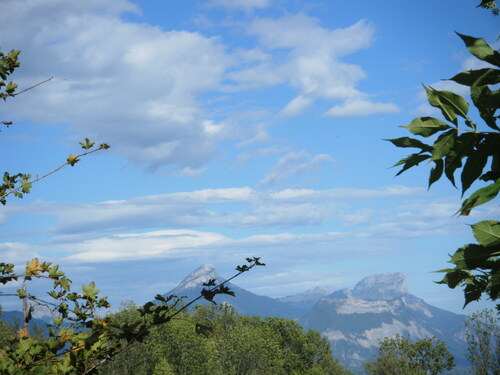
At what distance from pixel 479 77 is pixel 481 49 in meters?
0.12

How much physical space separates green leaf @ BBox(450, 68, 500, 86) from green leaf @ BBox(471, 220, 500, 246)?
0.61 metres

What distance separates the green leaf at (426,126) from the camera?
2098mm

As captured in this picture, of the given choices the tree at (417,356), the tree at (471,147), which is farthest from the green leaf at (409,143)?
the tree at (417,356)

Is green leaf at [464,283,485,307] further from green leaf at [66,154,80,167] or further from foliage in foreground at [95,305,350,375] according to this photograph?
foliage in foreground at [95,305,350,375]

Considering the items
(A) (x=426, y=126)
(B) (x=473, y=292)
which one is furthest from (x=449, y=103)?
(B) (x=473, y=292)

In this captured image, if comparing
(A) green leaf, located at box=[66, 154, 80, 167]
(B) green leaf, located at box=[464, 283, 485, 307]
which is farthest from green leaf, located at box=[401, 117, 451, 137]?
(A) green leaf, located at box=[66, 154, 80, 167]

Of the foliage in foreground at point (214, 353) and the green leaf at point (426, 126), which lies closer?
the green leaf at point (426, 126)

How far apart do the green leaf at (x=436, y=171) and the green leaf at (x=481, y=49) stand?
0.50 meters

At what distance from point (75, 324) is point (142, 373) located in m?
54.4

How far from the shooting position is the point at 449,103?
81.4 inches

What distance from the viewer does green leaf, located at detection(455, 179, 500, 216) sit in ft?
6.38

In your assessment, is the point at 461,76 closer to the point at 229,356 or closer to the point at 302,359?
the point at 229,356

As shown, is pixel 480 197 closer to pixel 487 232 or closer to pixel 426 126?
pixel 487 232

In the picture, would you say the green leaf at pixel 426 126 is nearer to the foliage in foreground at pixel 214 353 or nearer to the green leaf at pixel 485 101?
the green leaf at pixel 485 101
